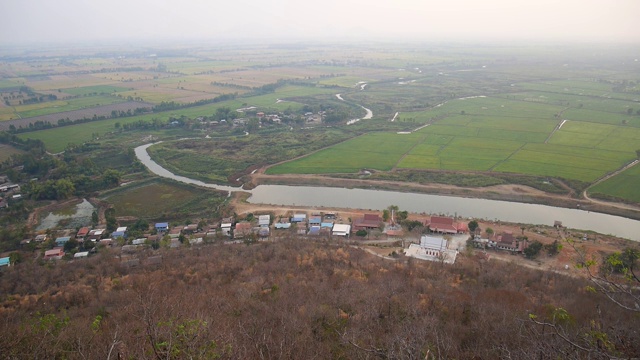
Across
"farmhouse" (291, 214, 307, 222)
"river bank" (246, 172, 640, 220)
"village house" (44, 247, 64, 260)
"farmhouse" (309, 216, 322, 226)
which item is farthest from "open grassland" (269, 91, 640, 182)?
"village house" (44, 247, 64, 260)

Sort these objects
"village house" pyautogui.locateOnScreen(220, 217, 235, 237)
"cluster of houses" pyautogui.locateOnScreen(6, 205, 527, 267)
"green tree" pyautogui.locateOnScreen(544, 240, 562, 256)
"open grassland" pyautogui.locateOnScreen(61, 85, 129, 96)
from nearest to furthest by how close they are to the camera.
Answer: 1. "green tree" pyautogui.locateOnScreen(544, 240, 562, 256)
2. "cluster of houses" pyautogui.locateOnScreen(6, 205, 527, 267)
3. "village house" pyautogui.locateOnScreen(220, 217, 235, 237)
4. "open grassland" pyautogui.locateOnScreen(61, 85, 129, 96)

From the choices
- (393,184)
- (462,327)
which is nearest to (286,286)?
(462,327)

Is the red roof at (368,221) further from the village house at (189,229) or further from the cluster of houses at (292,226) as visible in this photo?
the village house at (189,229)

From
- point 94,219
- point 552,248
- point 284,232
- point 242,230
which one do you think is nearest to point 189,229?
point 242,230

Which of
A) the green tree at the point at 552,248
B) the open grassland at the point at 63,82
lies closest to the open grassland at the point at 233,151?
the green tree at the point at 552,248

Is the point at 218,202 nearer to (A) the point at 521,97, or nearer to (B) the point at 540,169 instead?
(B) the point at 540,169

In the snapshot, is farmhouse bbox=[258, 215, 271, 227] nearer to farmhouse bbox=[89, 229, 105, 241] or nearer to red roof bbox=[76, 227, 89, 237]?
farmhouse bbox=[89, 229, 105, 241]
